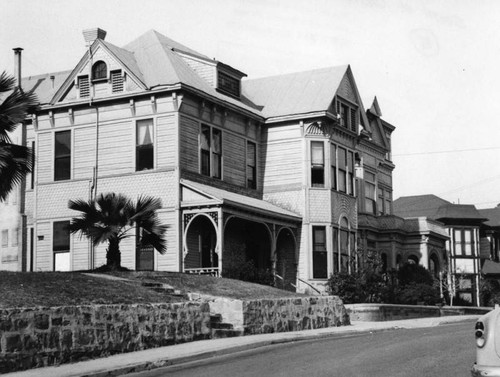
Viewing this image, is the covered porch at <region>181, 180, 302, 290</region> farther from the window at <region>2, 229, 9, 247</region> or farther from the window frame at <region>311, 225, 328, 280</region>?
the window at <region>2, 229, 9, 247</region>

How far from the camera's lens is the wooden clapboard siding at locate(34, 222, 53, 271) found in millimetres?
35897

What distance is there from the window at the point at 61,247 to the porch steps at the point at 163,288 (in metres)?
12.2

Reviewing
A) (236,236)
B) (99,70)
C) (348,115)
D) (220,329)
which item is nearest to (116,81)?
(99,70)

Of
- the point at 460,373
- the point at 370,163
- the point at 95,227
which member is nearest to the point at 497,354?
the point at 460,373

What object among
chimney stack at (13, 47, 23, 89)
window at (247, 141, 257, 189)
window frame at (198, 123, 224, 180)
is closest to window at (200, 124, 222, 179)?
window frame at (198, 123, 224, 180)

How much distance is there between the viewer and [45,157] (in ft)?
120

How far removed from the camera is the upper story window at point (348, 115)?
41213mm

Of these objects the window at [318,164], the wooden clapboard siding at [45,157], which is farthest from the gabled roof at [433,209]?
the wooden clapboard siding at [45,157]

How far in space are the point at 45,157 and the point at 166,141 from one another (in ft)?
18.8

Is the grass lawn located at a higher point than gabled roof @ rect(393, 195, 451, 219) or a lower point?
lower

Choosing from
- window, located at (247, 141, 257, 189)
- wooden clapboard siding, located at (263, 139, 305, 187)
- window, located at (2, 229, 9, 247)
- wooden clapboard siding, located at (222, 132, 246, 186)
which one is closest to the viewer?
wooden clapboard siding, located at (222, 132, 246, 186)

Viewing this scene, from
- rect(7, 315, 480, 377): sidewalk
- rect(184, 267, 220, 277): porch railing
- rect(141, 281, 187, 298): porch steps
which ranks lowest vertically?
rect(7, 315, 480, 377): sidewalk

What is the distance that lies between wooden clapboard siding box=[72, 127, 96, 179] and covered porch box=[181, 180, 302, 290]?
4.48 metres

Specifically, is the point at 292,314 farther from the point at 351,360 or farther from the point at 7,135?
the point at 351,360
